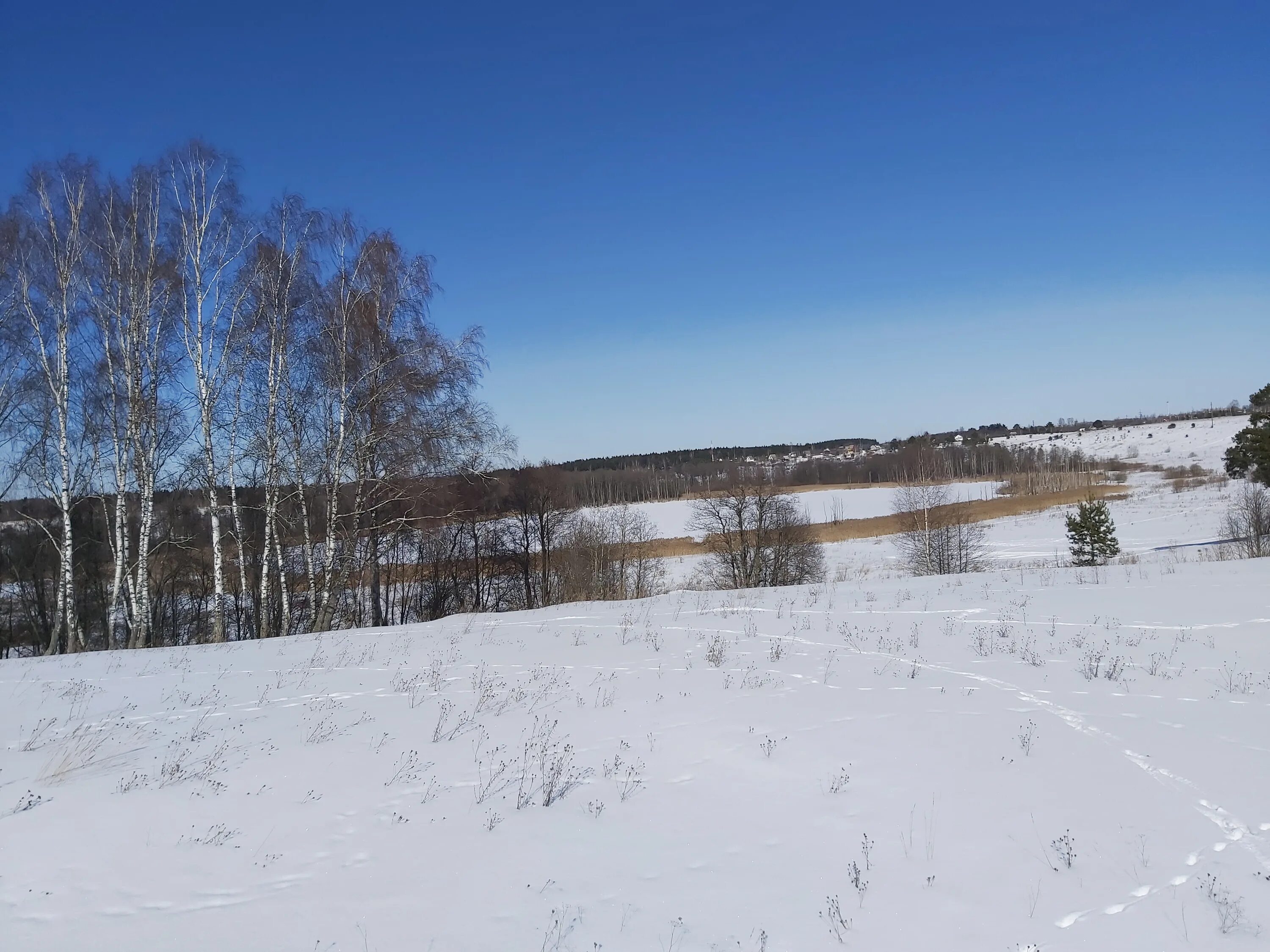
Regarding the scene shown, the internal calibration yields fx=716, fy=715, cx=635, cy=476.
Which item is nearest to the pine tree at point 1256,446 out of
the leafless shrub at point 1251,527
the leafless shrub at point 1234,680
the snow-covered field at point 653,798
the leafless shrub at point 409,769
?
the leafless shrub at point 1251,527

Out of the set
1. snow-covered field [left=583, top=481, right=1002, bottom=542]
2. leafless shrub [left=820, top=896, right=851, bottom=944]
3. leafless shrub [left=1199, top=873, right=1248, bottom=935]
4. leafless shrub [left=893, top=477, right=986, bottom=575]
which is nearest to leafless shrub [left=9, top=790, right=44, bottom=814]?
leafless shrub [left=820, top=896, right=851, bottom=944]

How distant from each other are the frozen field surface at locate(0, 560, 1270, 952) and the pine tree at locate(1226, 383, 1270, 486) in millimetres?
27971

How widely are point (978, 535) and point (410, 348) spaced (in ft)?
120

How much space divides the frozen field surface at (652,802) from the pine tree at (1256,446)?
2797cm

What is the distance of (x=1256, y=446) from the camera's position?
104ft

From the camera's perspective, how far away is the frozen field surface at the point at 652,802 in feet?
13.2

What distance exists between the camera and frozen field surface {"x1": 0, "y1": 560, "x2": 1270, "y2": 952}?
4035 mm

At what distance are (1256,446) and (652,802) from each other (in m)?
38.0

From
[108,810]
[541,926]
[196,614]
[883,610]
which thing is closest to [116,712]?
[108,810]

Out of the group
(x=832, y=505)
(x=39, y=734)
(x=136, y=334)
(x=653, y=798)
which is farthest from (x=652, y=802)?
(x=832, y=505)

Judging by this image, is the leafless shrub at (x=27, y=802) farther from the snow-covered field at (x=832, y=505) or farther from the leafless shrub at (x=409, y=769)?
the snow-covered field at (x=832, y=505)

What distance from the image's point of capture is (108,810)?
5.14m

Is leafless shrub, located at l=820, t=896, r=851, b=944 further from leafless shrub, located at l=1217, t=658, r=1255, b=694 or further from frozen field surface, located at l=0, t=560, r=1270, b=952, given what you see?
leafless shrub, located at l=1217, t=658, r=1255, b=694

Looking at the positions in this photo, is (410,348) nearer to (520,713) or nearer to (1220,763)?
(520,713)
